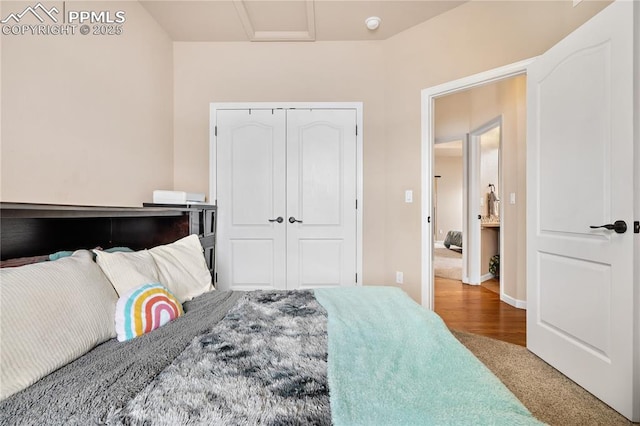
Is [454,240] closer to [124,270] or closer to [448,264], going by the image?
[448,264]

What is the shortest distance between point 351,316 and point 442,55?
2.57 meters

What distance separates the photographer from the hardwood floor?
252 centimetres

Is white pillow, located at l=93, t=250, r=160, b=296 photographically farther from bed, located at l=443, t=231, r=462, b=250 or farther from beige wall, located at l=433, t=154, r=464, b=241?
beige wall, located at l=433, t=154, r=464, b=241

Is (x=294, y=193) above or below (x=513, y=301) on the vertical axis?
above

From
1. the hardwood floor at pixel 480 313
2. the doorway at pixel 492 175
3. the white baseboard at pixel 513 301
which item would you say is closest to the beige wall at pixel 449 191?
the doorway at pixel 492 175

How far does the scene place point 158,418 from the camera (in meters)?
0.57

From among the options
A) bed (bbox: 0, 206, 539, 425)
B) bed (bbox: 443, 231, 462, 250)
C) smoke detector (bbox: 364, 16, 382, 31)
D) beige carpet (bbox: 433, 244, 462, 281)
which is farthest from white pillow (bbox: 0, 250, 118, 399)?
bed (bbox: 443, 231, 462, 250)

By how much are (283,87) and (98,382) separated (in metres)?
2.98

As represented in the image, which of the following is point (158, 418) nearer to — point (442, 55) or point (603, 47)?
point (603, 47)

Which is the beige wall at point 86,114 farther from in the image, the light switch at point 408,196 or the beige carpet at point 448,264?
the beige carpet at point 448,264

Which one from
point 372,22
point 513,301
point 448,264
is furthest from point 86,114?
point 448,264

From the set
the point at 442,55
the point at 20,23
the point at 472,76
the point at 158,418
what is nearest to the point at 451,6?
the point at 442,55

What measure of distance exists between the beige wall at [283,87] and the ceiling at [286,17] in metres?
0.13

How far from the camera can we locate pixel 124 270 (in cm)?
115
